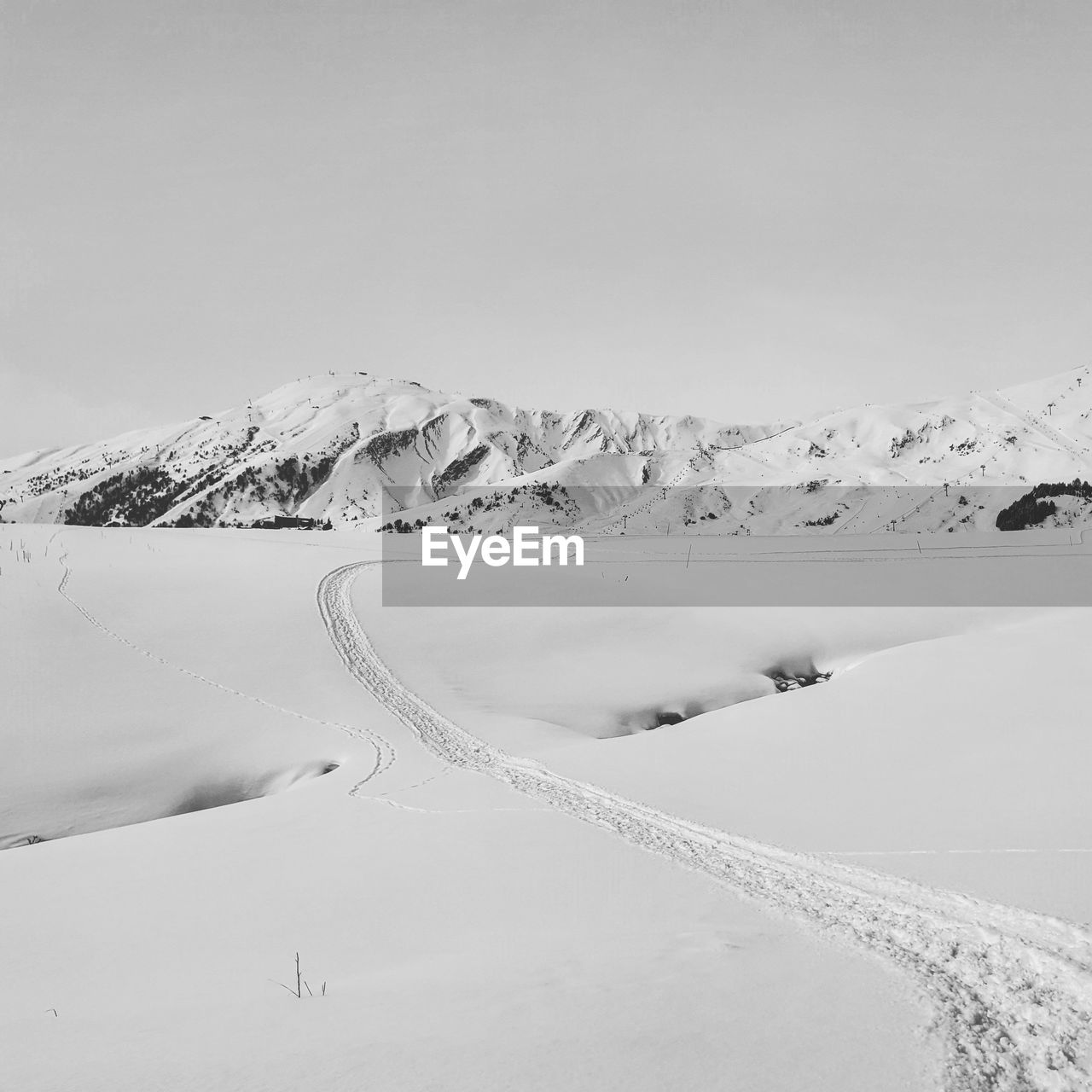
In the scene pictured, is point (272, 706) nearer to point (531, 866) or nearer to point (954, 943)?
point (531, 866)

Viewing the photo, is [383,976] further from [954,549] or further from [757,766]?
[954,549]

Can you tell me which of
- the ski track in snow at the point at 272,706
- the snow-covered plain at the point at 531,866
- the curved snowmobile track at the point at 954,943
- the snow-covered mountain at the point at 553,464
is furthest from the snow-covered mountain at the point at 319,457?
the curved snowmobile track at the point at 954,943

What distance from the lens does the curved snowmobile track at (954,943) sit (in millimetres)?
3064

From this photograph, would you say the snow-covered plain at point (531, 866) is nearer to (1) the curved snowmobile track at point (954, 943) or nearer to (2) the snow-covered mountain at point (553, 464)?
(1) the curved snowmobile track at point (954, 943)

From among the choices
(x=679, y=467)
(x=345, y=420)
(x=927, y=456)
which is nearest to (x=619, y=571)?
(x=927, y=456)

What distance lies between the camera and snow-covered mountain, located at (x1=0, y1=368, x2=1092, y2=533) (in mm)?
58759

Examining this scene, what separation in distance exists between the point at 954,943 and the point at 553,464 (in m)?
128

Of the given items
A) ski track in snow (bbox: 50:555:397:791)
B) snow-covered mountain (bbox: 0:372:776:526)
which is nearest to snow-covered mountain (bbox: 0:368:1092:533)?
snow-covered mountain (bbox: 0:372:776:526)

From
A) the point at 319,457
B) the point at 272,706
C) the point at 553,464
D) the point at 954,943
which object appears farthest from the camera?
the point at 553,464

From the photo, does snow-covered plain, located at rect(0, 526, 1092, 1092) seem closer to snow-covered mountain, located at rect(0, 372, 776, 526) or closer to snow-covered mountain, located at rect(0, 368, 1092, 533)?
snow-covered mountain, located at rect(0, 368, 1092, 533)

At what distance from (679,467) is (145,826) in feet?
270

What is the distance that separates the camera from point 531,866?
6.27 m

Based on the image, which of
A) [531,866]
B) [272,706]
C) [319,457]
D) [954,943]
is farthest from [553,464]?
[954,943]

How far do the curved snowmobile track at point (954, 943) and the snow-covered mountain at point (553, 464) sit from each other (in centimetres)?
4846
